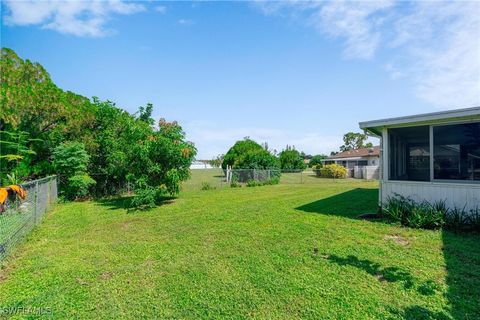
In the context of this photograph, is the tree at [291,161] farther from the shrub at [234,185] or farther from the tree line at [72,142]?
the tree line at [72,142]

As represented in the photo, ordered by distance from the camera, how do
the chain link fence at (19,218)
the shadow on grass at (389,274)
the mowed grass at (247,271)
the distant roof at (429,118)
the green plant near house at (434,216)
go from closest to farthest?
the mowed grass at (247,271)
the shadow on grass at (389,274)
the chain link fence at (19,218)
the green plant near house at (434,216)
the distant roof at (429,118)

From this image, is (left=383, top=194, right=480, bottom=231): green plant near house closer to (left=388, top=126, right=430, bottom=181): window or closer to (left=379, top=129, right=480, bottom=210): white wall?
(left=379, top=129, right=480, bottom=210): white wall

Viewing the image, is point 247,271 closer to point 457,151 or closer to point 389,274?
point 389,274

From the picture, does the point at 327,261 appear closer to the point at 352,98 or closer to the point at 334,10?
the point at 334,10

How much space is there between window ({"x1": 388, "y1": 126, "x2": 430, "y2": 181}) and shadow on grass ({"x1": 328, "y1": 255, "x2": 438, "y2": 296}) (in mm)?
4266

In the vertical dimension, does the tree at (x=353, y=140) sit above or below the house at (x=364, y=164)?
above

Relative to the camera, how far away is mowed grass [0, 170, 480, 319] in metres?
2.86

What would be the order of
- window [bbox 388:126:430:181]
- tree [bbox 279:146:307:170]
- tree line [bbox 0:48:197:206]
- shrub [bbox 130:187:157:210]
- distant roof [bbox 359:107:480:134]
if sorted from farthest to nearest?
tree [bbox 279:146:307:170] → tree line [bbox 0:48:197:206] → shrub [bbox 130:187:157:210] → window [bbox 388:126:430:181] → distant roof [bbox 359:107:480:134]

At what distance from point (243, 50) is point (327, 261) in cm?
913

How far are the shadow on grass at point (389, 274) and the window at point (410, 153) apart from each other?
14.0ft

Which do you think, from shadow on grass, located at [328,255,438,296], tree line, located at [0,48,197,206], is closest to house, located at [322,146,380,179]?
tree line, located at [0,48,197,206]

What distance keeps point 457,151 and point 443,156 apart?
31 centimetres

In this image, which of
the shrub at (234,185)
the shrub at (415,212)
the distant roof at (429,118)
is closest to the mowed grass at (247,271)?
the shrub at (415,212)

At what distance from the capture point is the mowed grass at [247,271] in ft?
9.37
